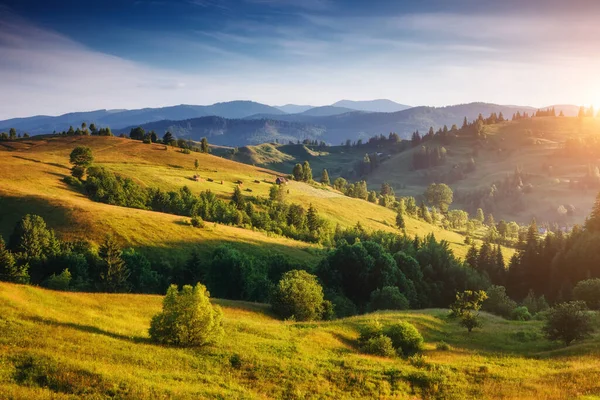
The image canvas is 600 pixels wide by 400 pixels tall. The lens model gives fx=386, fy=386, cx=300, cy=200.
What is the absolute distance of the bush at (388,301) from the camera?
69625 mm

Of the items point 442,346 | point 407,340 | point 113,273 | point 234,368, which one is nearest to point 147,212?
point 113,273

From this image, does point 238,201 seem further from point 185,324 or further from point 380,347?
point 185,324

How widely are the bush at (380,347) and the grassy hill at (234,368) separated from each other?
140 centimetres

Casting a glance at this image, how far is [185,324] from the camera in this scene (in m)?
28.3

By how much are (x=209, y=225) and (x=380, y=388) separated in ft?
256

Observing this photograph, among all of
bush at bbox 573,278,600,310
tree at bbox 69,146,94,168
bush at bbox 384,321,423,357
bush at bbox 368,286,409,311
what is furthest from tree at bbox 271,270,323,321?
tree at bbox 69,146,94,168

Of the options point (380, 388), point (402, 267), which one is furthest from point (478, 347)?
point (402, 267)

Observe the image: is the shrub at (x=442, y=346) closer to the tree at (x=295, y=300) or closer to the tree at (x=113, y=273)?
the tree at (x=295, y=300)

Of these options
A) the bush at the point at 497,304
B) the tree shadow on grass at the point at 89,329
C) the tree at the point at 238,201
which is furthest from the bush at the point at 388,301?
the tree at the point at 238,201

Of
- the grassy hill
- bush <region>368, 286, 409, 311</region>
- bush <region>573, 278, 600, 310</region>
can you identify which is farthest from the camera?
bush <region>573, 278, 600, 310</region>

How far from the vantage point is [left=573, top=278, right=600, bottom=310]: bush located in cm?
7014

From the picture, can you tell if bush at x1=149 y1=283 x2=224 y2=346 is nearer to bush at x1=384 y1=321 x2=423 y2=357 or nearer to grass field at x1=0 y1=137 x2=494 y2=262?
bush at x1=384 y1=321 x2=423 y2=357

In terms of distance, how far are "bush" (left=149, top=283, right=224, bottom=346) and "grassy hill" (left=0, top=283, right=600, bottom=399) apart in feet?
3.30

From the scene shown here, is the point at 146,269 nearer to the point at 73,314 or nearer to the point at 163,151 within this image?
the point at 73,314
